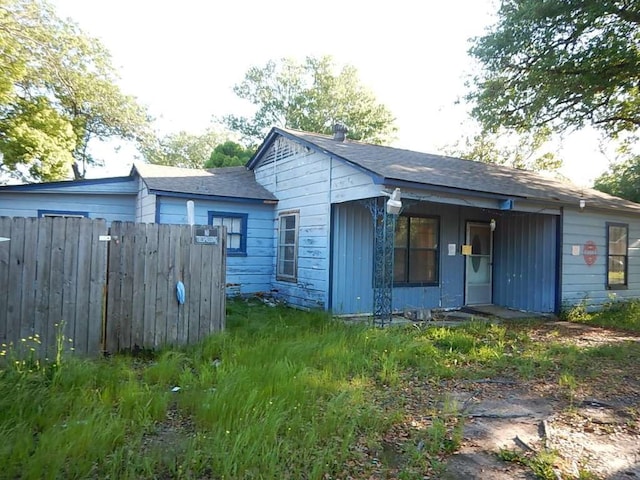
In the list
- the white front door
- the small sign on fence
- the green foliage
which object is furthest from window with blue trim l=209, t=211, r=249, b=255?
the green foliage

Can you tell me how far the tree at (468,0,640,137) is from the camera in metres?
10.1

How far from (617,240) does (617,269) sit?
2.68 feet

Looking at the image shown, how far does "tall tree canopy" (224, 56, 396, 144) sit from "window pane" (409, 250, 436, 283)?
22431 mm

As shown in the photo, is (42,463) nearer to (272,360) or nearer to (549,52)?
(272,360)

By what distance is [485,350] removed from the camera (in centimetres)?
642

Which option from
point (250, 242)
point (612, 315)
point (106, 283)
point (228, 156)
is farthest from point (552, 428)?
point (228, 156)

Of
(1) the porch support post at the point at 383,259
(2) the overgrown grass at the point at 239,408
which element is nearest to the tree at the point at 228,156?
(1) the porch support post at the point at 383,259

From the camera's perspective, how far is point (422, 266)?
1060 cm

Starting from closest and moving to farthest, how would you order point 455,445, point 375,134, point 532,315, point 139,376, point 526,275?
point 455,445, point 139,376, point 532,315, point 526,275, point 375,134

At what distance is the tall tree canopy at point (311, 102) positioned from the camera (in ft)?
109

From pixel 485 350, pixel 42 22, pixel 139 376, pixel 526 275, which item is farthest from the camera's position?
pixel 42 22

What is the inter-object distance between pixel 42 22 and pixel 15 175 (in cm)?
805

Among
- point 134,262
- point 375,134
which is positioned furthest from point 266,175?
point 375,134

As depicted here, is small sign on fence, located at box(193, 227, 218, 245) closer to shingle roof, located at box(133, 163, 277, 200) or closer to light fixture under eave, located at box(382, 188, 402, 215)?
light fixture under eave, located at box(382, 188, 402, 215)
